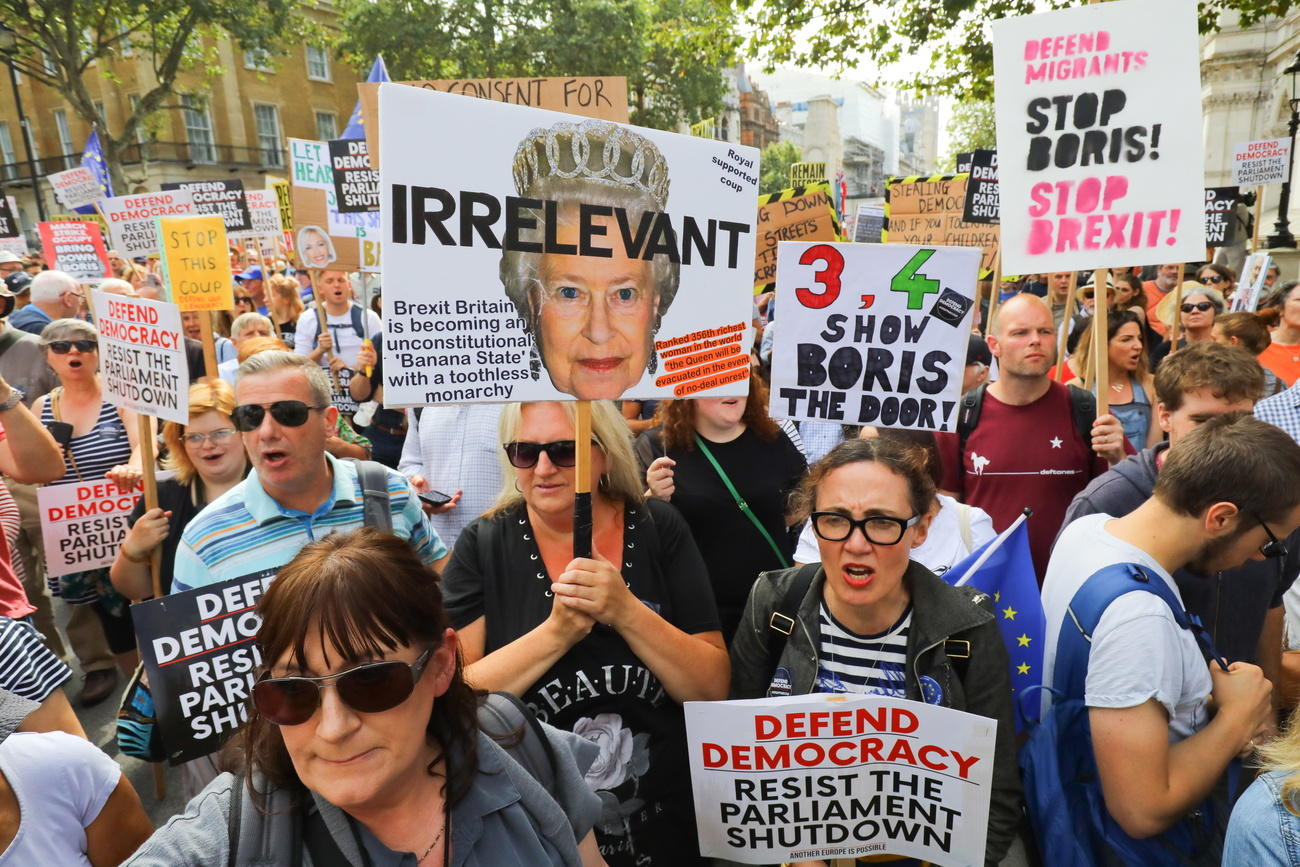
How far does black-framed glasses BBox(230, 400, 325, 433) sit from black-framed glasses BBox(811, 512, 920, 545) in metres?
1.75

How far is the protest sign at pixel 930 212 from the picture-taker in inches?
295

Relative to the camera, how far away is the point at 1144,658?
1922mm

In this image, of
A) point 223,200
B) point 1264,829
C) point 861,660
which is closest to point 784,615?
point 861,660

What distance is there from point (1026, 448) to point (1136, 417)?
61.6 inches

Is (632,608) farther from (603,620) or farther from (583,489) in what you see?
(583,489)

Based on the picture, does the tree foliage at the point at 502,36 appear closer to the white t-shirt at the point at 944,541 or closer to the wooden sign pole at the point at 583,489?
the white t-shirt at the point at 944,541

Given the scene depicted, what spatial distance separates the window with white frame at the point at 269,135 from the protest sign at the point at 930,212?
36929mm

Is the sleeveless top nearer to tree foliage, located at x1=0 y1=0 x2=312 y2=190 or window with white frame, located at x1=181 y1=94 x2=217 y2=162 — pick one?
tree foliage, located at x1=0 y1=0 x2=312 y2=190

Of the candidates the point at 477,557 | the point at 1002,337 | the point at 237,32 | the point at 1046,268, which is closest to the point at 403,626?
the point at 477,557

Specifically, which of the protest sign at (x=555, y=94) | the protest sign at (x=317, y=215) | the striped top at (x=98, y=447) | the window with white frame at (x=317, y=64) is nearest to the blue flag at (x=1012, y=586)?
the protest sign at (x=555, y=94)

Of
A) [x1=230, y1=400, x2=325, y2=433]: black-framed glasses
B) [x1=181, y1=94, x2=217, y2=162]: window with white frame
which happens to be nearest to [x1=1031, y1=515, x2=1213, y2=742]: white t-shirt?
[x1=230, y1=400, x2=325, y2=433]: black-framed glasses

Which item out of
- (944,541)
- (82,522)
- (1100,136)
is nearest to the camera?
(944,541)

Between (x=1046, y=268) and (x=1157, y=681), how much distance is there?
1.90 metres

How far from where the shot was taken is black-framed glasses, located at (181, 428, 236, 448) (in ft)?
11.0
